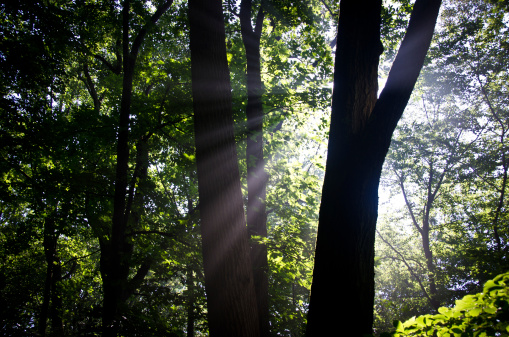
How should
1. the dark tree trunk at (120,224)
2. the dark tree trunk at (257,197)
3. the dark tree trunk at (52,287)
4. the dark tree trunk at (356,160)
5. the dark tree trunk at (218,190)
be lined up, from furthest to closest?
the dark tree trunk at (52,287)
the dark tree trunk at (120,224)
the dark tree trunk at (257,197)
the dark tree trunk at (218,190)
the dark tree trunk at (356,160)

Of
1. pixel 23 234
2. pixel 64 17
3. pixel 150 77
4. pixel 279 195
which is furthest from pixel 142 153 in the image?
pixel 23 234

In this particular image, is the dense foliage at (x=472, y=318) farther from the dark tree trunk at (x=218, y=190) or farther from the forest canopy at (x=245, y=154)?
the dark tree trunk at (x=218, y=190)

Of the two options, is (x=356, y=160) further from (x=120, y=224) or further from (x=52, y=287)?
(x=52, y=287)

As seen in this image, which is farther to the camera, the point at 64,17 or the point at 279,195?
the point at 279,195

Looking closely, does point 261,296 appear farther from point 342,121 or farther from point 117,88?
point 117,88

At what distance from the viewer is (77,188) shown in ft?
21.9

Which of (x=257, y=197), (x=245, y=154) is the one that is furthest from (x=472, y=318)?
(x=245, y=154)

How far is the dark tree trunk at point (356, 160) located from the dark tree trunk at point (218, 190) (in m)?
0.64

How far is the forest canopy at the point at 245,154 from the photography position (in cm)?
220

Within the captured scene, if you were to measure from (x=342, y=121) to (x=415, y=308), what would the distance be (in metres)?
20.4

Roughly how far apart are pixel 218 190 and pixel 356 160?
1285 millimetres

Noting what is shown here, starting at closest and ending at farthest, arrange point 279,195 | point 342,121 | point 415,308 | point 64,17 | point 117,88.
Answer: point 342,121 < point 64,17 < point 279,195 < point 117,88 < point 415,308

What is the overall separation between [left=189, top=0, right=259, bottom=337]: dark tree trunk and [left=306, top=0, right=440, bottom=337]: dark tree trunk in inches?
25.2

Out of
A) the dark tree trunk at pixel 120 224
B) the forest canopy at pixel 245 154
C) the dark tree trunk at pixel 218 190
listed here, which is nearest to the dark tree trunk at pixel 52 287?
the forest canopy at pixel 245 154
